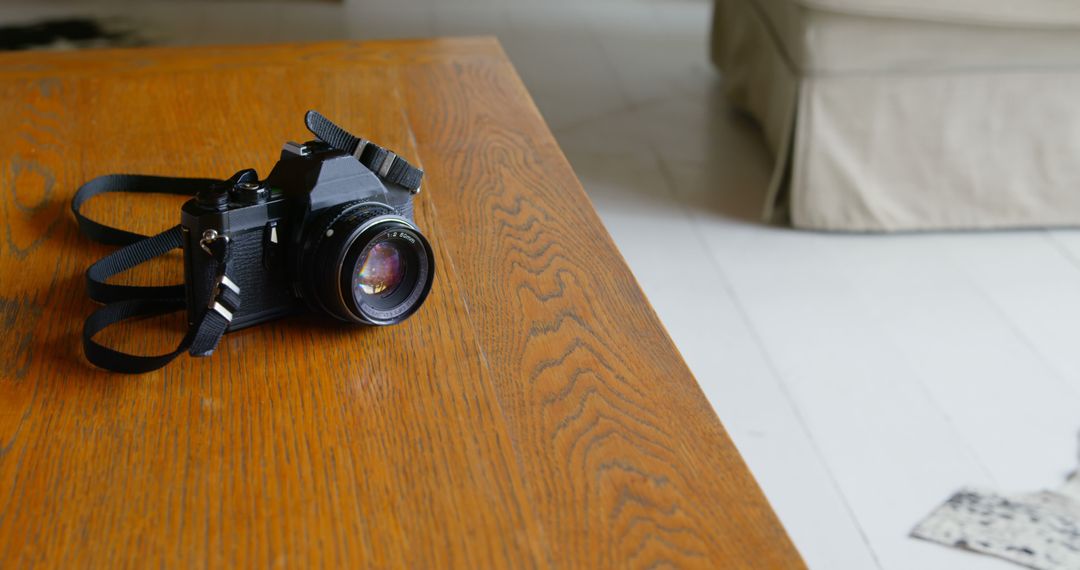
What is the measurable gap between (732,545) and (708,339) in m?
0.91

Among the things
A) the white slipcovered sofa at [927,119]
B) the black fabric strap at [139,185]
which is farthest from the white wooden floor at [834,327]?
the black fabric strap at [139,185]

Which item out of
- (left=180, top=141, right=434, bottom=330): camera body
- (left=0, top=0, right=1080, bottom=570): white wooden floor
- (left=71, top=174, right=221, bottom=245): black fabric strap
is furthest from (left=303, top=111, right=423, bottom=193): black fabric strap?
(left=0, top=0, right=1080, bottom=570): white wooden floor

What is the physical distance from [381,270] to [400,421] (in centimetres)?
11

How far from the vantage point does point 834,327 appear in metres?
1.44

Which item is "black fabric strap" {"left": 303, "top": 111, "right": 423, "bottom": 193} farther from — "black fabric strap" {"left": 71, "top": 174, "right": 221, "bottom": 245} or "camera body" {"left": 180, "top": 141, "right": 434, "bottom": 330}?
"black fabric strap" {"left": 71, "top": 174, "right": 221, "bottom": 245}

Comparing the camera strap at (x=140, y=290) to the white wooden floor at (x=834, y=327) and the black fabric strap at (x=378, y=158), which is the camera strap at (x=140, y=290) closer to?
the black fabric strap at (x=378, y=158)

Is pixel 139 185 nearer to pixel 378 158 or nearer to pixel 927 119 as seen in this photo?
pixel 378 158

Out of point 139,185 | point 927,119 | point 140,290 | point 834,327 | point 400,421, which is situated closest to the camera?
point 400,421

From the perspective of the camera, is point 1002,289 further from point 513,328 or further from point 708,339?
point 513,328

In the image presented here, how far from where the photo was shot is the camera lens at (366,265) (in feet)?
2.04

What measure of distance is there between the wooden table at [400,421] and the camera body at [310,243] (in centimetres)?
2

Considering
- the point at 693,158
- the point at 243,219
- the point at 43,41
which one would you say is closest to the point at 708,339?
the point at 693,158

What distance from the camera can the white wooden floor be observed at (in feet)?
3.82

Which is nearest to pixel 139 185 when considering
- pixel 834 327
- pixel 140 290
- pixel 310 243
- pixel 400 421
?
pixel 140 290
